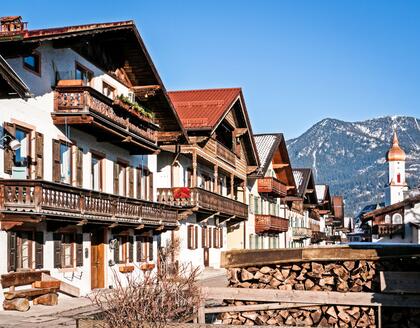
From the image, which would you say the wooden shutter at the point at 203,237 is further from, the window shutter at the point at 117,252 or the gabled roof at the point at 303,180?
the gabled roof at the point at 303,180

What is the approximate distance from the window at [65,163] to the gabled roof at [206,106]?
14.5 meters

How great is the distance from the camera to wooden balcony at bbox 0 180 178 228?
827 inches

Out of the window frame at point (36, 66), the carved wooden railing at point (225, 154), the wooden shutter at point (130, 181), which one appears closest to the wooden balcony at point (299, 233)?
the carved wooden railing at point (225, 154)

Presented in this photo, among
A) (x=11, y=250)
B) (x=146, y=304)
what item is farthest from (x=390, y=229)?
(x=146, y=304)

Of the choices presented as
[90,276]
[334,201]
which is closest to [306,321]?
[90,276]

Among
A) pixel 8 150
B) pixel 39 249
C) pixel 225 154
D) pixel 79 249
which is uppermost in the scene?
pixel 225 154

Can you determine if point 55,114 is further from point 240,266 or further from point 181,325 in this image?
point 181,325

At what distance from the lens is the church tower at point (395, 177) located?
6604 inches

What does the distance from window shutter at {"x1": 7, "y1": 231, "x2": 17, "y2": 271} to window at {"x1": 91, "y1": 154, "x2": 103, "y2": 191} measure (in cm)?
683

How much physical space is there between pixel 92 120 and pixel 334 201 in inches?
4507

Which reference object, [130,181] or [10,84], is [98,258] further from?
[10,84]

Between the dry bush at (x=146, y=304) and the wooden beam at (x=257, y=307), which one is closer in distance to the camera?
the dry bush at (x=146, y=304)

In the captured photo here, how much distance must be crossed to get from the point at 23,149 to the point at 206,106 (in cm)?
2149

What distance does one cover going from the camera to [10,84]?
1973 centimetres
